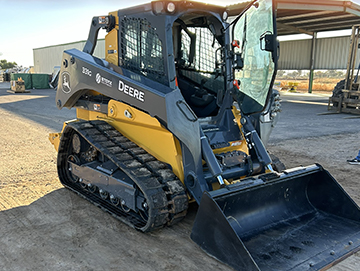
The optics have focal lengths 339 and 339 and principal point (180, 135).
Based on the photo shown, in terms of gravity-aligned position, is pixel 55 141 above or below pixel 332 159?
above

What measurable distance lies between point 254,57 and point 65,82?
2.64 metres

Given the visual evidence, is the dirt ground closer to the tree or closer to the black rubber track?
the black rubber track

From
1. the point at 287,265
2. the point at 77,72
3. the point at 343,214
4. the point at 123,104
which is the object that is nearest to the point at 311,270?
the point at 287,265

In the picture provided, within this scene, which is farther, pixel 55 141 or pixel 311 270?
pixel 55 141

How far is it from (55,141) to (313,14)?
1779cm

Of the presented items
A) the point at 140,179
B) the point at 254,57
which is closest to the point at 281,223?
the point at 140,179

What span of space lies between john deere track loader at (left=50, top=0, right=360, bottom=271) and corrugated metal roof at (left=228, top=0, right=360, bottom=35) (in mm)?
8476

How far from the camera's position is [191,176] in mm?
3668

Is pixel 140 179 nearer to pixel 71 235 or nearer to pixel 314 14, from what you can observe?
pixel 71 235

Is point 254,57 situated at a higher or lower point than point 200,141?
higher

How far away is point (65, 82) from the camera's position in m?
4.83

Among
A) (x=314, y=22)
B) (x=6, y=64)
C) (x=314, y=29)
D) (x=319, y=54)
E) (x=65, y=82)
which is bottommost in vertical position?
(x=6, y=64)

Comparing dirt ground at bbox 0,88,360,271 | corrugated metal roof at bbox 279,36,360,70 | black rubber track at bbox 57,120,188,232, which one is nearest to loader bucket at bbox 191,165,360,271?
dirt ground at bbox 0,88,360,271

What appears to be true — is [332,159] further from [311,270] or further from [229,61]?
[311,270]
